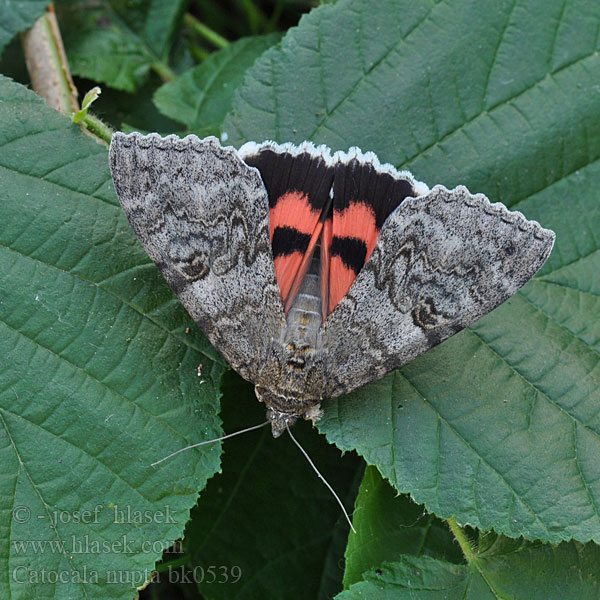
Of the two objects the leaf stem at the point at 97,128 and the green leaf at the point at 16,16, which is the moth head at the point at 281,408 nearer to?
the leaf stem at the point at 97,128

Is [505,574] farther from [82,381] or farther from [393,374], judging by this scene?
[82,381]

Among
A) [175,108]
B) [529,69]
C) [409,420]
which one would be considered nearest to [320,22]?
[529,69]

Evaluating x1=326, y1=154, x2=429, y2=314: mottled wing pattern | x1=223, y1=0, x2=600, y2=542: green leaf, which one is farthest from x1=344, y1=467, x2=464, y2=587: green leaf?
x1=326, y1=154, x2=429, y2=314: mottled wing pattern

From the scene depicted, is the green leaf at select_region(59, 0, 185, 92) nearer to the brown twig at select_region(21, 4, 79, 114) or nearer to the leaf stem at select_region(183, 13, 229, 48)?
the leaf stem at select_region(183, 13, 229, 48)

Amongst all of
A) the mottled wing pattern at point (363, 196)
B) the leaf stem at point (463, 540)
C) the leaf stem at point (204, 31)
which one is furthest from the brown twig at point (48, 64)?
the leaf stem at point (463, 540)

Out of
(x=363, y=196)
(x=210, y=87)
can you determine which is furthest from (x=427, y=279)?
(x=210, y=87)
